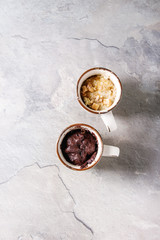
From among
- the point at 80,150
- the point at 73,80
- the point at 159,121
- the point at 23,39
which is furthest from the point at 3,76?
the point at 159,121

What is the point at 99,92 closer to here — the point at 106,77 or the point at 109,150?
the point at 106,77

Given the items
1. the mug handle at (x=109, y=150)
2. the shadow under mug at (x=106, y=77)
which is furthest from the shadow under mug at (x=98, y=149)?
the shadow under mug at (x=106, y=77)

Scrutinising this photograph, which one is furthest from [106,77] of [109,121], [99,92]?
[109,121]

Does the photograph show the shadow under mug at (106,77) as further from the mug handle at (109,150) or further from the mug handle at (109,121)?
the mug handle at (109,150)

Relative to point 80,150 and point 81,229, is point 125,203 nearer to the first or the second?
point 81,229

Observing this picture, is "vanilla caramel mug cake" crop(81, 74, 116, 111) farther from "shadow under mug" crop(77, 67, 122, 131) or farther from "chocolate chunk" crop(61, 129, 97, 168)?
"chocolate chunk" crop(61, 129, 97, 168)

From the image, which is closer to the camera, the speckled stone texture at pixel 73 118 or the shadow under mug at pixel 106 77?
the shadow under mug at pixel 106 77

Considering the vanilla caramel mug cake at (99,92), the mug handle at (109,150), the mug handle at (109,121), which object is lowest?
the mug handle at (109,150)

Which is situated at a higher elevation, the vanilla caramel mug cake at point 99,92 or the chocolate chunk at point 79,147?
the vanilla caramel mug cake at point 99,92
